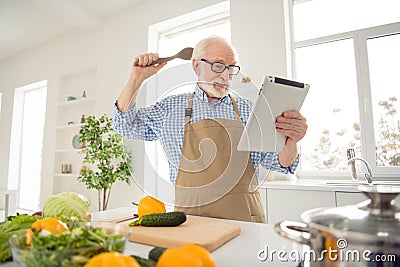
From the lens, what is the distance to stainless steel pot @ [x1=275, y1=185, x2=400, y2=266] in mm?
307

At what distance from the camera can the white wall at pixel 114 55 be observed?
2291 mm

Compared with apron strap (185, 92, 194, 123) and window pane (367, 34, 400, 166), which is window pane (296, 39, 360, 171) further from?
apron strap (185, 92, 194, 123)

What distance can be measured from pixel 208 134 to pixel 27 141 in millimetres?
4979

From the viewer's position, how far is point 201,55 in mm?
1028

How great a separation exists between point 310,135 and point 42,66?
14.0 ft

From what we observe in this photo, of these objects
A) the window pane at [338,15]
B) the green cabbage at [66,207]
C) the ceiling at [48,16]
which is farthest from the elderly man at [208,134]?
the ceiling at [48,16]

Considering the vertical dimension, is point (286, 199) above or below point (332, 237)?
below

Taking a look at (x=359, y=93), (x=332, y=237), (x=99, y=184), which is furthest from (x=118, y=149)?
(x=332, y=237)

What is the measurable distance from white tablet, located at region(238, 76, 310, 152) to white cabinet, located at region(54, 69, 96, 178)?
3.32 metres

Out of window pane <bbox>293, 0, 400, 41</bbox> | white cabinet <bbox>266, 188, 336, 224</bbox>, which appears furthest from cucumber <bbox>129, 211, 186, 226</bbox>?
window pane <bbox>293, 0, 400, 41</bbox>

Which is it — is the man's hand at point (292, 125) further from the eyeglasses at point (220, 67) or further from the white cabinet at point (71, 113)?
the white cabinet at point (71, 113)

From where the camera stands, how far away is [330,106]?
2178 mm

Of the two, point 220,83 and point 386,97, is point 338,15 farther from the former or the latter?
point 220,83

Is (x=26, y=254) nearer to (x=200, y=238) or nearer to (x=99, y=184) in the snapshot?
(x=200, y=238)
